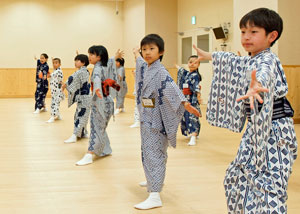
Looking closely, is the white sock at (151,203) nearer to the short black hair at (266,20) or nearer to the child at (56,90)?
the short black hair at (266,20)

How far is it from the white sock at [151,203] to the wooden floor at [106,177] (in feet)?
0.19

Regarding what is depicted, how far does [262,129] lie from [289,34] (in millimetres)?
7256

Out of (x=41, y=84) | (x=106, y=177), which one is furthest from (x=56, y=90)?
(x=106, y=177)

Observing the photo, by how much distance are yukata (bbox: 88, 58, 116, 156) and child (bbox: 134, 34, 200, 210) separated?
1490 mm

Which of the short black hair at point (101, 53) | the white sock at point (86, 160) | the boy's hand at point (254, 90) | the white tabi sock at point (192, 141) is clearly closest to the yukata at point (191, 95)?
the white tabi sock at point (192, 141)

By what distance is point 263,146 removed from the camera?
7.00ft

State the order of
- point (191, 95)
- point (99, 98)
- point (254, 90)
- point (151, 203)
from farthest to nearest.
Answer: point (191, 95), point (99, 98), point (151, 203), point (254, 90)

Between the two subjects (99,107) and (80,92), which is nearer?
(99,107)

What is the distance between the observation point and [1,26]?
17.3 meters

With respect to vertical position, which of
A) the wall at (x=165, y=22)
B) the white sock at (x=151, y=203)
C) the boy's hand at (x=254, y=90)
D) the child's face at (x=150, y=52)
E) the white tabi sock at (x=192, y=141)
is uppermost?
the wall at (x=165, y=22)

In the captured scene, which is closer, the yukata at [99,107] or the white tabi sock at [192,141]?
the yukata at [99,107]

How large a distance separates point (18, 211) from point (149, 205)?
3.31ft

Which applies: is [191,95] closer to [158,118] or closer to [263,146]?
[158,118]

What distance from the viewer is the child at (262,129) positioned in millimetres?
2104
